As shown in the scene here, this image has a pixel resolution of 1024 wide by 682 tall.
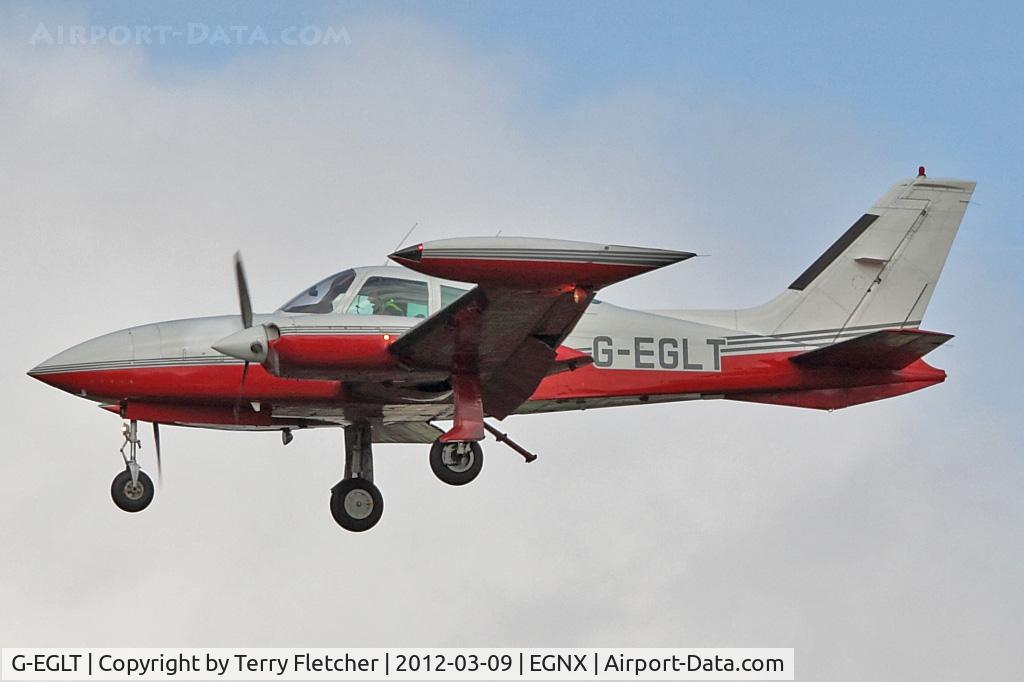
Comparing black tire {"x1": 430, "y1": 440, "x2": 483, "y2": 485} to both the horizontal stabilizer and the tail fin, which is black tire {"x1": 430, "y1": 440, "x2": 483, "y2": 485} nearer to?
the tail fin

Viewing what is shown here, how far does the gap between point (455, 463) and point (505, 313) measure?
17.3 feet

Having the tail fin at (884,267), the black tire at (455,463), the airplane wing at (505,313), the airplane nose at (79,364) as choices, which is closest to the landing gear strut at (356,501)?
the black tire at (455,463)

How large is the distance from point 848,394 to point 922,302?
2.00 meters

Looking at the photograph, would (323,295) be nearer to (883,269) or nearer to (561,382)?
(561,382)

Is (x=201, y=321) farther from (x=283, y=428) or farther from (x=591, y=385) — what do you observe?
(x=591, y=385)

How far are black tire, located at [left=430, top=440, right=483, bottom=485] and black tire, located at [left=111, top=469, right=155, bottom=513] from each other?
3766 mm

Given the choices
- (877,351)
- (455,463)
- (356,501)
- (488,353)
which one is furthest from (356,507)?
(877,351)

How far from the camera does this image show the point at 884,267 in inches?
948

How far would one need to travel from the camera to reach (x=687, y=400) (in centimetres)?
2292

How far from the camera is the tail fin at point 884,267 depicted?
942 inches

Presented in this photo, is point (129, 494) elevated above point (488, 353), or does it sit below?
below

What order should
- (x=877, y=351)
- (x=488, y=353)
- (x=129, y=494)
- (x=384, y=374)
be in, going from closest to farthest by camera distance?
(x=488, y=353)
(x=384, y=374)
(x=129, y=494)
(x=877, y=351)

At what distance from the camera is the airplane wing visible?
15.4 metres

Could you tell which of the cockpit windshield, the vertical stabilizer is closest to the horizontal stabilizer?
the vertical stabilizer
